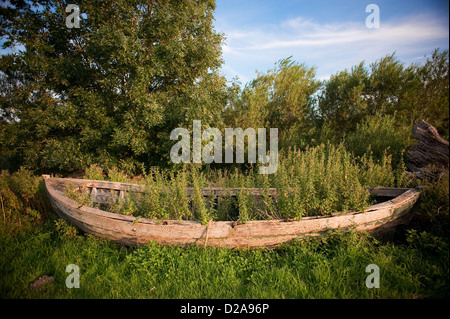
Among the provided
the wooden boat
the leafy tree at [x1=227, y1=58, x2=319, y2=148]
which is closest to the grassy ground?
the wooden boat

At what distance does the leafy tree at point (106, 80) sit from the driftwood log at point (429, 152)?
5.55 metres

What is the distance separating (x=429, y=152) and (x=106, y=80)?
30.9 ft

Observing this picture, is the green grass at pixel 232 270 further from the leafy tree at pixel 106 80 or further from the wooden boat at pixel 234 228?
the leafy tree at pixel 106 80

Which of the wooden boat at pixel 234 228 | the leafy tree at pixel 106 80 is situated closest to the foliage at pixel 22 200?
the leafy tree at pixel 106 80

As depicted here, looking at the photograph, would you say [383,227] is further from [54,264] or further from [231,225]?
[54,264]

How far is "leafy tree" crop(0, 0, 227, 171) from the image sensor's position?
665 centimetres

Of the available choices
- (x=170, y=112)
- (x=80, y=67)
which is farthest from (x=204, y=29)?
(x=80, y=67)

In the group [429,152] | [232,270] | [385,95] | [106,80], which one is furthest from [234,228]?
[385,95]

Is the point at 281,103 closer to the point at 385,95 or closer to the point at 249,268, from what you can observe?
the point at 385,95

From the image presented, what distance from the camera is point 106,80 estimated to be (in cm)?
702

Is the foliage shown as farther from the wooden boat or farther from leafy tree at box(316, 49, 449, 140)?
leafy tree at box(316, 49, 449, 140)

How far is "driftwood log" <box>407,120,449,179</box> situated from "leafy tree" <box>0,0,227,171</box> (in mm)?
5553
